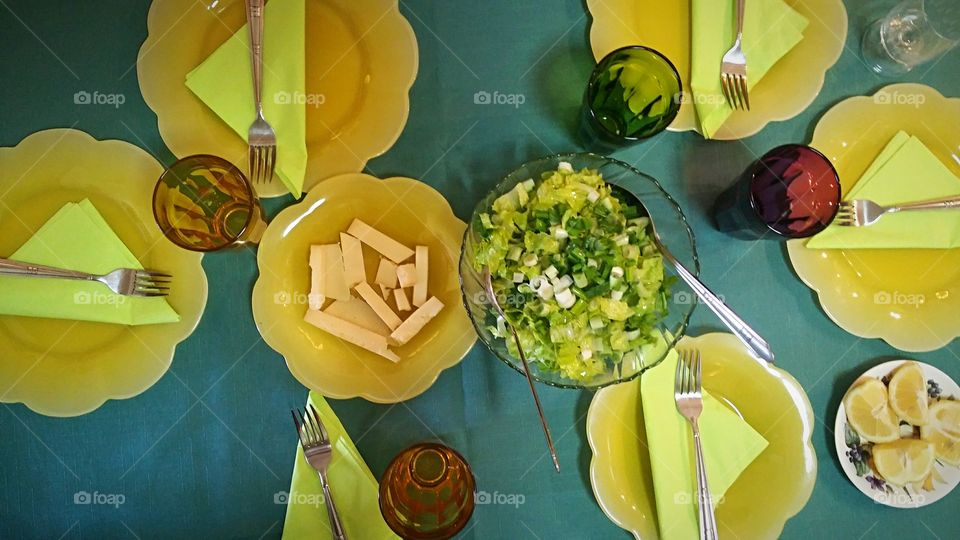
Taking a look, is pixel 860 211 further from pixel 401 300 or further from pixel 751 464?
pixel 401 300

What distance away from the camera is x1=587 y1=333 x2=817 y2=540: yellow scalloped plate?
114cm

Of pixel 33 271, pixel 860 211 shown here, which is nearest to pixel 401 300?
pixel 33 271

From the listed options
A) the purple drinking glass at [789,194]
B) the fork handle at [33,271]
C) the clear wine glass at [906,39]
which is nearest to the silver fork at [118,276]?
the fork handle at [33,271]

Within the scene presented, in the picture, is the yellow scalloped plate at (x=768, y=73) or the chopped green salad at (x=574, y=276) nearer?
the chopped green salad at (x=574, y=276)

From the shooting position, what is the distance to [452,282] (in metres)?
1.13

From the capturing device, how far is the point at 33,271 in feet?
3.47

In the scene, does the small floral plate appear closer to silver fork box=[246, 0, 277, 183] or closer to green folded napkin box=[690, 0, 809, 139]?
green folded napkin box=[690, 0, 809, 139]

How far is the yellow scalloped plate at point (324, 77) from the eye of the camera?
1.14 meters

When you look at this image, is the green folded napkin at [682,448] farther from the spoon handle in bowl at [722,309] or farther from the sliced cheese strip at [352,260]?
the sliced cheese strip at [352,260]

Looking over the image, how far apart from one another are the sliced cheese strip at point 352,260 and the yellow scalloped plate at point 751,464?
484mm

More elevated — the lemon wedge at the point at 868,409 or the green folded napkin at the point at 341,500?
the green folded napkin at the point at 341,500

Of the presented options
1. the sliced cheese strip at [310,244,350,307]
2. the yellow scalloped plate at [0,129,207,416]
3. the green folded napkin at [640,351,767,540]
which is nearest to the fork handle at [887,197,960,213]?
the green folded napkin at [640,351,767,540]

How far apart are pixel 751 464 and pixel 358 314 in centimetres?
77

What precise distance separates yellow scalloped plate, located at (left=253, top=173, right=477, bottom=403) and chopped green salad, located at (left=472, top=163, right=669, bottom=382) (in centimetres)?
12
